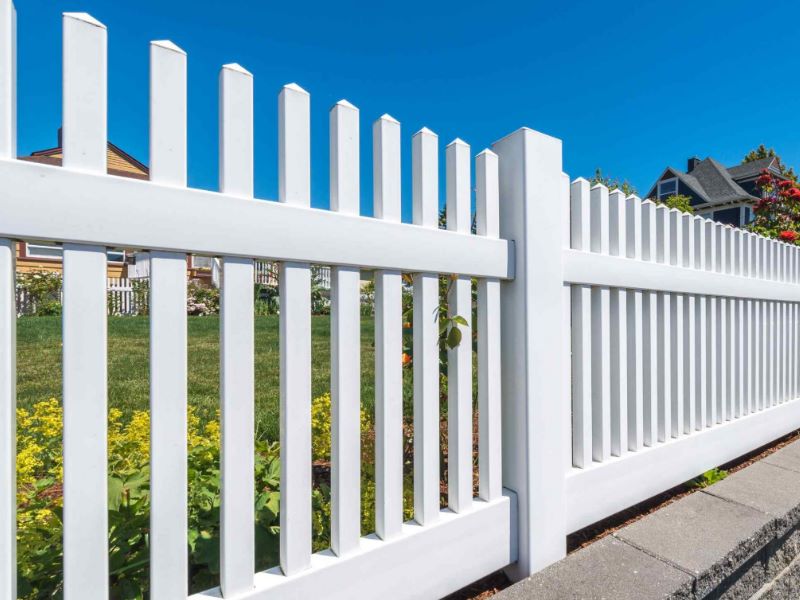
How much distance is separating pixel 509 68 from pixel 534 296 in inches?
314

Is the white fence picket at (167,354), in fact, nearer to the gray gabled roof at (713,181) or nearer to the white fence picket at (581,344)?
the white fence picket at (581,344)

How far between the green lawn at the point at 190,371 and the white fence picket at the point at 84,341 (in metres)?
1.37

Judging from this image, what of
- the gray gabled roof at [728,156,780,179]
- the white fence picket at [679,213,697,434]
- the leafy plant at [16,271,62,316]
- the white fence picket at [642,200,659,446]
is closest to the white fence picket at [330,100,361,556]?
the white fence picket at [642,200,659,446]

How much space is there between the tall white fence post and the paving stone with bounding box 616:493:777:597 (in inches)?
13.0

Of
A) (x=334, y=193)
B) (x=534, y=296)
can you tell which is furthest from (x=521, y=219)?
(x=334, y=193)

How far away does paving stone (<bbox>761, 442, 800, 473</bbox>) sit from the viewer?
7.16 ft

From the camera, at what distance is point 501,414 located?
142cm

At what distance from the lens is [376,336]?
1.15 meters

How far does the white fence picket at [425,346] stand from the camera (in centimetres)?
122

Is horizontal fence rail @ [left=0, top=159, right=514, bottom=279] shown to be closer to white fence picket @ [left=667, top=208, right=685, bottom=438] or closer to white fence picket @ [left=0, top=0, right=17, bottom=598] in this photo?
white fence picket @ [left=0, top=0, right=17, bottom=598]

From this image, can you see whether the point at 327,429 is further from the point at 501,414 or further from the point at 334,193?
the point at 334,193

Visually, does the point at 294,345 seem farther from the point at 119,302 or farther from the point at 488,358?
the point at 119,302

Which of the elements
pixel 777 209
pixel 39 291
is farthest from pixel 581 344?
pixel 39 291

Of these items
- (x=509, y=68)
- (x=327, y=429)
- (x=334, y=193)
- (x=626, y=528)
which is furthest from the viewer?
(x=509, y=68)
